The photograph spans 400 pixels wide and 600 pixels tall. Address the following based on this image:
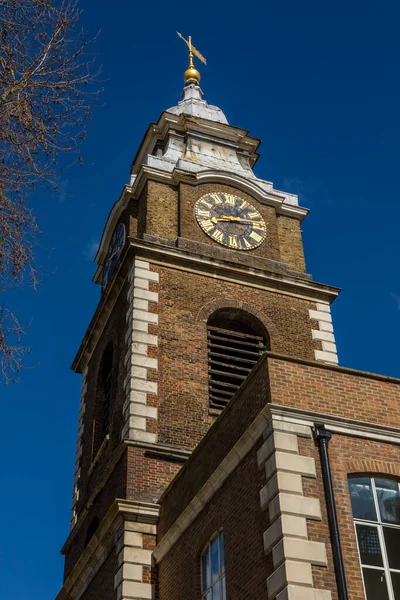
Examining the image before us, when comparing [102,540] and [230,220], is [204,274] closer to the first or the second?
[230,220]

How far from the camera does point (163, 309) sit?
22.4 metres

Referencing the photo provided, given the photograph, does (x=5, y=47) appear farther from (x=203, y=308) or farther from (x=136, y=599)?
(x=203, y=308)

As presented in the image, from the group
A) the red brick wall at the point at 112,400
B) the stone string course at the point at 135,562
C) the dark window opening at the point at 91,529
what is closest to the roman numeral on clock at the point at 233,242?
the red brick wall at the point at 112,400

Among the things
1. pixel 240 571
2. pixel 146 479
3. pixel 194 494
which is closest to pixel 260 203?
pixel 146 479

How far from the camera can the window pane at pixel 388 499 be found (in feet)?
44.0

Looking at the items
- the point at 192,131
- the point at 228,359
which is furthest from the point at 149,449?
the point at 192,131

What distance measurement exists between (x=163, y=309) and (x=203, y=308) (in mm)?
1083

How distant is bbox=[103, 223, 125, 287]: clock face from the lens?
27.2m

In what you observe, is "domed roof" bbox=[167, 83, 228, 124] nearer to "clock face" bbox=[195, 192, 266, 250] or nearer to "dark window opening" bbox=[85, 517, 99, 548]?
"clock face" bbox=[195, 192, 266, 250]

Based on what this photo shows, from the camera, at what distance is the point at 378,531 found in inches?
520

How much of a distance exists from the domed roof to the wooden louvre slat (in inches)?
414

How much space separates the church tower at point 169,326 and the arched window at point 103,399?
0.03 metres

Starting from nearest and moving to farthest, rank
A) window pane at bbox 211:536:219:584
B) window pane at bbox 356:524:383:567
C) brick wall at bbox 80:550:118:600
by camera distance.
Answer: window pane at bbox 356:524:383:567 < window pane at bbox 211:536:219:584 < brick wall at bbox 80:550:118:600

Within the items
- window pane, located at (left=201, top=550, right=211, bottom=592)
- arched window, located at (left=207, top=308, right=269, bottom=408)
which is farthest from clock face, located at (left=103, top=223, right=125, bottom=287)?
window pane, located at (left=201, top=550, right=211, bottom=592)
